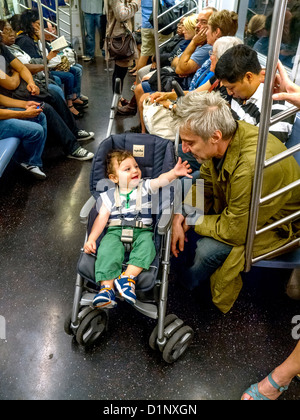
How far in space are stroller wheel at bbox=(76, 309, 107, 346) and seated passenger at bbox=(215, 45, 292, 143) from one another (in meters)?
1.60

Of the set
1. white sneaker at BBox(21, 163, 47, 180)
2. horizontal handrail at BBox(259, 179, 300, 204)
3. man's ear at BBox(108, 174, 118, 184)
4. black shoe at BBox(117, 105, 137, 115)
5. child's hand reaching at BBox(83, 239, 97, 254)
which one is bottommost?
black shoe at BBox(117, 105, 137, 115)

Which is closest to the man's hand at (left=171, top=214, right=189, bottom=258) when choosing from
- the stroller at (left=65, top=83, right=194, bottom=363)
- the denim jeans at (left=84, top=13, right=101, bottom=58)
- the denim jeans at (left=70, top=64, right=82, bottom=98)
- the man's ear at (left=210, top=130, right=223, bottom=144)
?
the stroller at (left=65, top=83, right=194, bottom=363)

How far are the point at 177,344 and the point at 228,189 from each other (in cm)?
89

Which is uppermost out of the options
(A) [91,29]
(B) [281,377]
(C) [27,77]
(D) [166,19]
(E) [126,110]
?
(D) [166,19]

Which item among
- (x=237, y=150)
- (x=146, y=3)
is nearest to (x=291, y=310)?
(x=237, y=150)

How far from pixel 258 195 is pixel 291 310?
0.96 meters

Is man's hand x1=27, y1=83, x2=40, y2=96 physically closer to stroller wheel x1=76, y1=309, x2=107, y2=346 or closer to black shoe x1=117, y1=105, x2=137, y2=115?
black shoe x1=117, y1=105, x2=137, y2=115

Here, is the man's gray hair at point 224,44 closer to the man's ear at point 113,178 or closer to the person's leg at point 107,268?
the man's ear at point 113,178

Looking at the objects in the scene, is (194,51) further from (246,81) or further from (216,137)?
(216,137)

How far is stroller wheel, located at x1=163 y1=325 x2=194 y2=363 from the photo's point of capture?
1.88m

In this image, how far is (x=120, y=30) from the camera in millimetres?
4680

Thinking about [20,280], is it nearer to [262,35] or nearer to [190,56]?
[190,56]

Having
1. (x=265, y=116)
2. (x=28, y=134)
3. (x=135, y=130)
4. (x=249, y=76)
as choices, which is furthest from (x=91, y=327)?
(x=135, y=130)

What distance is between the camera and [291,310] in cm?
223
